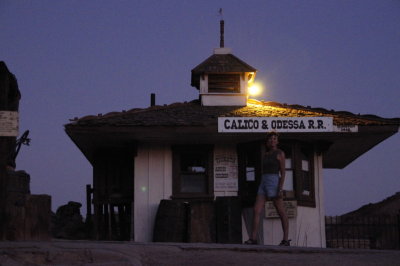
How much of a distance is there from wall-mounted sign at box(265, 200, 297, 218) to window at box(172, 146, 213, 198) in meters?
1.60

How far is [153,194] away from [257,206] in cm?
511

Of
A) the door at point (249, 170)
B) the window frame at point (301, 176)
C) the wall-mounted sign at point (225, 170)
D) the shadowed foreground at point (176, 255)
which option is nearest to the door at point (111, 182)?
the wall-mounted sign at point (225, 170)

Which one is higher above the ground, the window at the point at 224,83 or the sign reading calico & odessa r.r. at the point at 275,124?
the window at the point at 224,83

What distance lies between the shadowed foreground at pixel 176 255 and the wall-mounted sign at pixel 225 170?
23.3 ft

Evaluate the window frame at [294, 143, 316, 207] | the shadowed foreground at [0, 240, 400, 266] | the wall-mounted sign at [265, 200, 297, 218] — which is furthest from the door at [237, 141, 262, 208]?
the shadowed foreground at [0, 240, 400, 266]

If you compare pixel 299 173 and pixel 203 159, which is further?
pixel 203 159

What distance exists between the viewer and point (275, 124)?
49.5ft

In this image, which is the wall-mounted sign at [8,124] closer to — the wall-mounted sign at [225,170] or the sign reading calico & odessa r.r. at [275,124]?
the sign reading calico & odessa r.r. at [275,124]

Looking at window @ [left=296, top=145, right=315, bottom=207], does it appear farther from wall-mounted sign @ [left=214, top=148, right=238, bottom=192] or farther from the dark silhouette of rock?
the dark silhouette of rock

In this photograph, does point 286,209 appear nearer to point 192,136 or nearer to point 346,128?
point 346,128

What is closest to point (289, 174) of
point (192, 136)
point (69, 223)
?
point (192, 136)

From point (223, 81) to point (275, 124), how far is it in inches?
210

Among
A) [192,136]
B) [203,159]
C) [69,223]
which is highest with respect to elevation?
[192,136]

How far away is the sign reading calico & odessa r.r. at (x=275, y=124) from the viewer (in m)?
14.9
